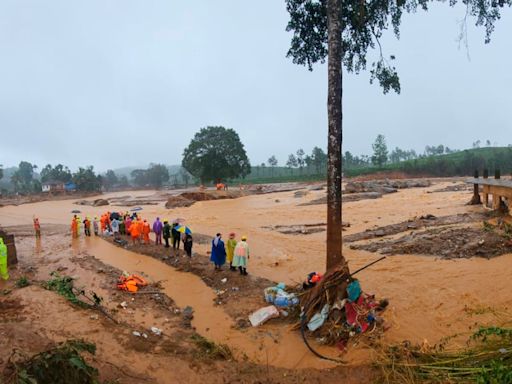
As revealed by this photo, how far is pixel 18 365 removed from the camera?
12.8 feet

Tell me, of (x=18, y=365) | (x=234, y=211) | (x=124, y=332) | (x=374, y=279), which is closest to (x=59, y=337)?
(x=124, y=332)

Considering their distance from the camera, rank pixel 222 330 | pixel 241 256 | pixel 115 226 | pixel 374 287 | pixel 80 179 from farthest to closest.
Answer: pixel 80 179 → pixel 115 226 → pixel 241 256 → pixel 374 287 → pixel 222 330

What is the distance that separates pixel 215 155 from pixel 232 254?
4454 centimetres

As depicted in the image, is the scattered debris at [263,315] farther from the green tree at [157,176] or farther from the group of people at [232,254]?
the green tree at [157,176]

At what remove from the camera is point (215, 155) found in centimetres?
5550

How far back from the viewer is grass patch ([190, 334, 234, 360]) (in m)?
6.63

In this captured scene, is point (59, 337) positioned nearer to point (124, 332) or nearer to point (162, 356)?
point (124, 332)

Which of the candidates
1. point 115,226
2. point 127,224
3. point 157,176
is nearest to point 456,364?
point 127,224

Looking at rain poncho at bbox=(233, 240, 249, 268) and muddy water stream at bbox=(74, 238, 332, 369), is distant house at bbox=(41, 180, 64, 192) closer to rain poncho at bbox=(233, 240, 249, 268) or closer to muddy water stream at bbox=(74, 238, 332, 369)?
muddy water stream at bbox=(74, 238, 332, 369)

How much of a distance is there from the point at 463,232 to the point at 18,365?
12.5 meters

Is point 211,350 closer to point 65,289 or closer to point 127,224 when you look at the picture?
point 65,289

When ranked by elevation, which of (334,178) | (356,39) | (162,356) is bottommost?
(162,356)

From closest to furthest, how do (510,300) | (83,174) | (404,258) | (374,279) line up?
(510,300) → (374,279) → (404,258) → (83,174)

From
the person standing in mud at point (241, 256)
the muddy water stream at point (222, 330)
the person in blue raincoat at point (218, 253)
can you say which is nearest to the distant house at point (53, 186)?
the muddy water stream at point (222, 330)
